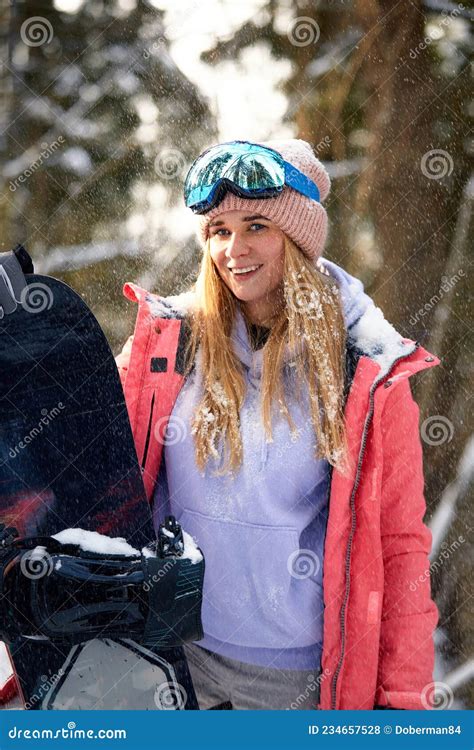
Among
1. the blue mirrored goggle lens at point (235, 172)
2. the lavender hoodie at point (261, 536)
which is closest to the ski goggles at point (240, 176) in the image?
the blue mirrored goggle lens at point (235, 172)

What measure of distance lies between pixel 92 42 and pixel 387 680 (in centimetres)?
325

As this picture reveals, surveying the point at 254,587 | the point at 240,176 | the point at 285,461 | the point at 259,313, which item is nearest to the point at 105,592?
the point at 254,587

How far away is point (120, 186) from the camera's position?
3594mm

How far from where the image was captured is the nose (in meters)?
1.56

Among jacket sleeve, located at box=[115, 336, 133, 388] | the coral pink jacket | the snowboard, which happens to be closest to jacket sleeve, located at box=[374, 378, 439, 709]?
the coral pink jacket

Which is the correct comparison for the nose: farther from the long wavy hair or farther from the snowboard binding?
the snowboard binding

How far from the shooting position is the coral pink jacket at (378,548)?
59.8 inches

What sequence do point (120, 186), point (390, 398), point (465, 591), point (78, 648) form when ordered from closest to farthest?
point (390, 398)
point (78, 648)
point (465, 591)
point (120, 186)

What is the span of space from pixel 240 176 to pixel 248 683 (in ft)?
3.54

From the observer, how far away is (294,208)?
5.34 feet

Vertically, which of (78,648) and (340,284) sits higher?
(340,284)

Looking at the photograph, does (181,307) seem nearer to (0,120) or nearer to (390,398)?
(390,398)

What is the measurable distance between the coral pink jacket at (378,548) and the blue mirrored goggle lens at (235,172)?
43 centimetres

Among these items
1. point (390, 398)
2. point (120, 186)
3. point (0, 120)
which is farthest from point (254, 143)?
point (0, 120)
